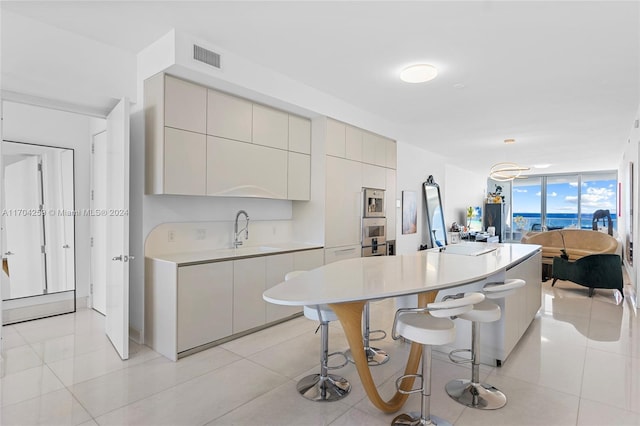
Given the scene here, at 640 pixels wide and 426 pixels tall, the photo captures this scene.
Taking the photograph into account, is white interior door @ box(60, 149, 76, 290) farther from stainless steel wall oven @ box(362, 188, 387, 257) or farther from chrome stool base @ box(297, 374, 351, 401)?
stainless steel wall oven @ box(362, 188, 387, 257)

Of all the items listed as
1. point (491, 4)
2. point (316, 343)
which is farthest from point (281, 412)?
point (491, 4)

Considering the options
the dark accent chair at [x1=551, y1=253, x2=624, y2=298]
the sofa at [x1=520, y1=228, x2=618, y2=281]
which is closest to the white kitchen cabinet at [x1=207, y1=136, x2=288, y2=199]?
the dark accent chair at [x1=551, y1=253, x2=624, y2=298]

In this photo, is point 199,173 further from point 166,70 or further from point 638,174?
point 638,174

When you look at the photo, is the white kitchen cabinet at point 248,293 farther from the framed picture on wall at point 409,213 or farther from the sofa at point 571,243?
the sofa at point 571,243

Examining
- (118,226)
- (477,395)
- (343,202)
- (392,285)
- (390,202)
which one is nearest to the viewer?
(392,285)

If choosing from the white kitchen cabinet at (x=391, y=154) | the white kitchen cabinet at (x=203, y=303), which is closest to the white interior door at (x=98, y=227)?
the white kitchen cabinet at (x=203, y=303)

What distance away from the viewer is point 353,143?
5.02 meters

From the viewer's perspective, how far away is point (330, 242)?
4625 mm

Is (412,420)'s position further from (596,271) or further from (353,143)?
(596,271)

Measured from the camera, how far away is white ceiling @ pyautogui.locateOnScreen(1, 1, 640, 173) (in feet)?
8.61

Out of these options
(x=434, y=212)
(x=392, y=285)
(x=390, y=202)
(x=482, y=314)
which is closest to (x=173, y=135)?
(x=392, y=285)

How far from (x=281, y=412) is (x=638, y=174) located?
5738 millimetres

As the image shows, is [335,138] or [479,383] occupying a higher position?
[335,138]

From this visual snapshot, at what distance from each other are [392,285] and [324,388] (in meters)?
1.00
